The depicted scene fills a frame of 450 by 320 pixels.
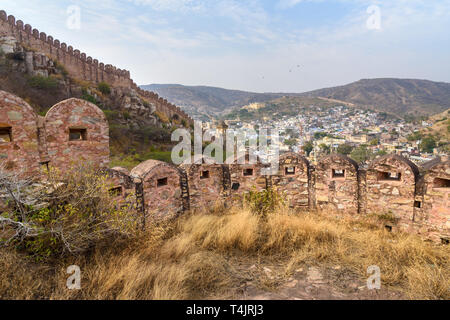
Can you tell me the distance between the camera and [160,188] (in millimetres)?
5086

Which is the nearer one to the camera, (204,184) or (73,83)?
(204,184)

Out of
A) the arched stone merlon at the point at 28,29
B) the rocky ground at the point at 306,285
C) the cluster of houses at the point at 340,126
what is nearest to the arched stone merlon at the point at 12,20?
the arched stone merlon at the point at 28,29

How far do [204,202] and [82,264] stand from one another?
2.89 metres

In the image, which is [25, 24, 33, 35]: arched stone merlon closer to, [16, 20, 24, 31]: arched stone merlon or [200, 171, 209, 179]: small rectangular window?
[16, 20, 24, 31]: arched stone merlon

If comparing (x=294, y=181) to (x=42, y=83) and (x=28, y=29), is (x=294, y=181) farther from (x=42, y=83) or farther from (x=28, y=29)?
(x=28, y=29)

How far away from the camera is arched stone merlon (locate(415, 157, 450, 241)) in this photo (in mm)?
4461

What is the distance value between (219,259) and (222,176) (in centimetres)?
234

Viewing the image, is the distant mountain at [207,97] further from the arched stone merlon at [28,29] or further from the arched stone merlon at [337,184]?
the arched stone merlon at [337,184]

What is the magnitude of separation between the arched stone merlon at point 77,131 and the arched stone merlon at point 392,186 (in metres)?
5.38

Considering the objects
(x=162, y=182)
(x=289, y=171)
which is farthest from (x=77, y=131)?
(x=289, y=171)
